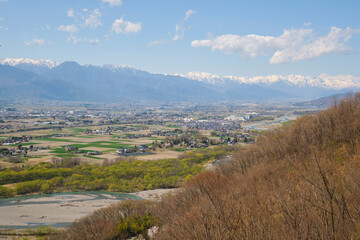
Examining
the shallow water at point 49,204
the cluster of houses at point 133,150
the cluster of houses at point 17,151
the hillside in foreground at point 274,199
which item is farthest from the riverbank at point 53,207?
the cluster of houses at point 17,151

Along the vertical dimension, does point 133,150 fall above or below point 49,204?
above

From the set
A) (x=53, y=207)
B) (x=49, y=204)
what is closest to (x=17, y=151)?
(x=49, y=204)

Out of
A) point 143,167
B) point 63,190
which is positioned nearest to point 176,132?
point 143,167

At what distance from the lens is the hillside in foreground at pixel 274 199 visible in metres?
6.11

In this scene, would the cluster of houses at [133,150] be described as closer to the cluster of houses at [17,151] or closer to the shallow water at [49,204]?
the cluster of houses at [17,151]

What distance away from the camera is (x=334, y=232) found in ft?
18.2

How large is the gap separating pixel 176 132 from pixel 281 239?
87152 mm

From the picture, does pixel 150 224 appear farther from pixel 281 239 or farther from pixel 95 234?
pixel 281 239

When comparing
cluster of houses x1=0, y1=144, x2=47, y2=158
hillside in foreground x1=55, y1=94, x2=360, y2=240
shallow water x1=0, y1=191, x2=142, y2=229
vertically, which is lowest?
shallow water x1=0, y1=191, x2=142, y2=229

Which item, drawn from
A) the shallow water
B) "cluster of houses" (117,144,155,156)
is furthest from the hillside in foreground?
"cluster of houses" (117,144,155,156)

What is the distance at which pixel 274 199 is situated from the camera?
784 cm

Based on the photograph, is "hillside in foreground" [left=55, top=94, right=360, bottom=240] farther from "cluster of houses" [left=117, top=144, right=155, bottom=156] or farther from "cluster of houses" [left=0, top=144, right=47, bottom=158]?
"cluster of houses" [left=0, top=144, right=47, bottom=158]

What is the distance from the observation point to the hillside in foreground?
20.1 ft

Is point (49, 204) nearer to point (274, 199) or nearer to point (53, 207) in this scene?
point (53, 207)
